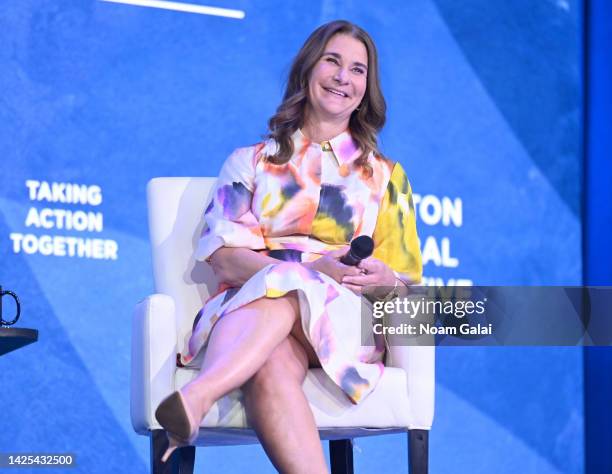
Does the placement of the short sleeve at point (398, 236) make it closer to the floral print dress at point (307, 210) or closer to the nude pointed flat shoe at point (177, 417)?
the floral print dress at point (307, 210)

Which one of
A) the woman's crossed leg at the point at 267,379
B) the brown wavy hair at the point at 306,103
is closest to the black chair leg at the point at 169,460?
the woman's crossed leg at the point at 267,379

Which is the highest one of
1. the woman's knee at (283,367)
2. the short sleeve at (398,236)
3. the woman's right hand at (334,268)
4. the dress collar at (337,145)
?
the dress collar at (337,145)

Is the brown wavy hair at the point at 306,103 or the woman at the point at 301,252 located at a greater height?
the brown wavy hair at the point at 306,103

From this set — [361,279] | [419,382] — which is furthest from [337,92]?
[419,382]

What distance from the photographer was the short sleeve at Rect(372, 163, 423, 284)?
7.96 ft

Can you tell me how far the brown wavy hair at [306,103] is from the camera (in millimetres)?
2543

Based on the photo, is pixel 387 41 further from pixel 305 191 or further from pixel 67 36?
pixel 305 191

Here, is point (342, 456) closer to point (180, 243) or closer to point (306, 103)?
point (180, 243)

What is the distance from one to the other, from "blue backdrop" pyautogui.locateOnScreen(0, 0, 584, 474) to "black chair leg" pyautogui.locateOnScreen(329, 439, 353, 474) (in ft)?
2.44

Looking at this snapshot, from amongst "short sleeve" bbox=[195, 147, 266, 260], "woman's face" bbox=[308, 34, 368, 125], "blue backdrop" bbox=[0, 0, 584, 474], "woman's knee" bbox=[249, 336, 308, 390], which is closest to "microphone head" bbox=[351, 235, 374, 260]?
"woman's knee" bbox=[249, 336, 308, 390]

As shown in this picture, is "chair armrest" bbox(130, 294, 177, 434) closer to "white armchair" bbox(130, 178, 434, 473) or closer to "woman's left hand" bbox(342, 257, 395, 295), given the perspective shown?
"white armchair" bbox(130, 178, 434, 473)

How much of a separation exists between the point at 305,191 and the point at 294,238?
0.12m

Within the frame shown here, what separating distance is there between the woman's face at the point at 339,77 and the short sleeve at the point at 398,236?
0.23 meters

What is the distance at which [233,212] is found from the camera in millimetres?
2436
